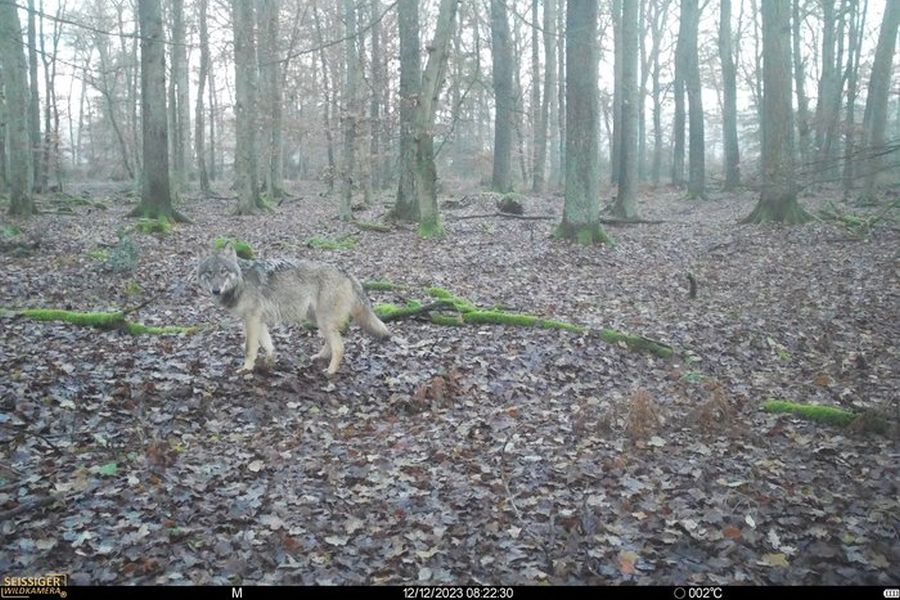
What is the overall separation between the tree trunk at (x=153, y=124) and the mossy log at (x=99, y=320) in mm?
9598

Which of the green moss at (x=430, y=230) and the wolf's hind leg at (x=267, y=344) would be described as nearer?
the wolf's hind leg at (x=267, y=344)

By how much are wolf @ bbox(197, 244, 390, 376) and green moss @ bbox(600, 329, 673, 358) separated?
3747 millimetres

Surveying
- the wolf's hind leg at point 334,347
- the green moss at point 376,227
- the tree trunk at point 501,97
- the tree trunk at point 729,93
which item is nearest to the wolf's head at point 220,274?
the wolf's hind leg at point 334,347

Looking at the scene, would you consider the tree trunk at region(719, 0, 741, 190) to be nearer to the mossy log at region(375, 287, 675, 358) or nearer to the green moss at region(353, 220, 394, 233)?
the green moss at region(353, 220, 394, 233)

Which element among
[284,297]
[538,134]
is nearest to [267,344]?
[284,297]

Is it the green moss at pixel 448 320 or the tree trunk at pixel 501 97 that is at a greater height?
the tree trunk at pixel 501 97

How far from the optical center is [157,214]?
1814 cm

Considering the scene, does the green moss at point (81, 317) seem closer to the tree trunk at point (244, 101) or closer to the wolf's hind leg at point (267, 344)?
the wolf's hind leg at point (267, 344)

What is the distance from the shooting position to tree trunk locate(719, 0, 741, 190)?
1129 inches

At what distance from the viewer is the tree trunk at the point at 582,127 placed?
52.2 feet

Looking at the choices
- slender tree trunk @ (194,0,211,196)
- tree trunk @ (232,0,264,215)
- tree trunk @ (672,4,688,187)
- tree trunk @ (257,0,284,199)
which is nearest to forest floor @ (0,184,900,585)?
tree trunk @ (232,0,264,215)

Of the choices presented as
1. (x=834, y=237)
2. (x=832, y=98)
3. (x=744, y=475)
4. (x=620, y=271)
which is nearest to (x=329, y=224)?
(x=620, y=271)

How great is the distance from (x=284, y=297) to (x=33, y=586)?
4.39 metres

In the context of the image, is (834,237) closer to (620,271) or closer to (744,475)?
(620,271)
